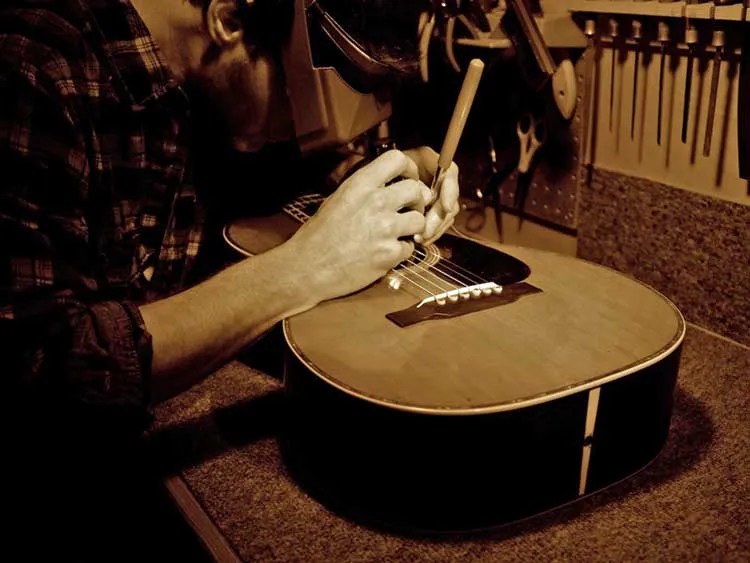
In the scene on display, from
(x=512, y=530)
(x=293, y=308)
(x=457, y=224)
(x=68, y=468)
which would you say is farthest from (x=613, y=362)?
(x=457, y=224)

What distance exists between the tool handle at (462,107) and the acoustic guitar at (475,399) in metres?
0.24

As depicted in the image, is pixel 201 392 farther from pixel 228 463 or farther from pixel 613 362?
pixel 613 362

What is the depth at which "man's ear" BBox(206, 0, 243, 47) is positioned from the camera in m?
1.04

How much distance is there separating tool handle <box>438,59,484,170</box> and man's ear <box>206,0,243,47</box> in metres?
0.32

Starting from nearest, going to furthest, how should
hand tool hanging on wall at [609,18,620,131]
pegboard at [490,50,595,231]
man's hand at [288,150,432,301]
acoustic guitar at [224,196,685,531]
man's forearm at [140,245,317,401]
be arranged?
acoustic guitar at [224,196,685,531]
man's forearm at [140,245,317,401]
man's hand at [288,150,432,301]
hand tool hanging on wall at [609,18,620,131]
pegboard at [490,50,595,231]

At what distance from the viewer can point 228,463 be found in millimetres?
931

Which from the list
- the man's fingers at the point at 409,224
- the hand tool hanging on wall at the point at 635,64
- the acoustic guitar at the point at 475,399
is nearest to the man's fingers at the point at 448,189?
the man's fingers at the point at 409,224

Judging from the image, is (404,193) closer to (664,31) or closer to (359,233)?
(359,233)

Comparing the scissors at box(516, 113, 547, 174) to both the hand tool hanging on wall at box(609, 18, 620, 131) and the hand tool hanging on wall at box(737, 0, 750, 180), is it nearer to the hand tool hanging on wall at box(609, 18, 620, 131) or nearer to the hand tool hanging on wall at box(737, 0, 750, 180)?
the hand tool hanging on wall at box(609, 18, 620, 131)

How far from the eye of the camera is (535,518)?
80cm

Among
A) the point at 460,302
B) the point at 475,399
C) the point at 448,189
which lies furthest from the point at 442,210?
the point at 475,399

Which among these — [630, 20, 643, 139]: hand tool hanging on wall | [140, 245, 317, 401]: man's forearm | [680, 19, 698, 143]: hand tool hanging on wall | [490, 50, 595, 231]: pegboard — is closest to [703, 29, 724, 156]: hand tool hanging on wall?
[680, 19, 698, 143]: hand tool hanging on wall

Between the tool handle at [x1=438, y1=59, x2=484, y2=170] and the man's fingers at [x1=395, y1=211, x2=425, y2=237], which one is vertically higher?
the tool handle at [x1=438, y1=59, x2=484, y2=170]

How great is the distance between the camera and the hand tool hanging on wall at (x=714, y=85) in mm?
1070
